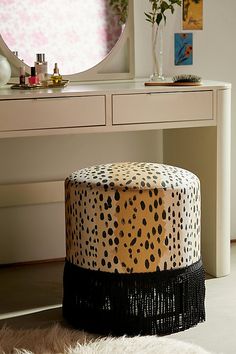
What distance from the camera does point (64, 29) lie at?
3396 millimetres

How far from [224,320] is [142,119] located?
32.3 inches

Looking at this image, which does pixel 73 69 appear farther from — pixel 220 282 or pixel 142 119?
pixel 220 282

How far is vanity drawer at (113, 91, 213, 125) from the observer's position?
300 centimetres

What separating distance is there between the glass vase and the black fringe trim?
98 centimetres

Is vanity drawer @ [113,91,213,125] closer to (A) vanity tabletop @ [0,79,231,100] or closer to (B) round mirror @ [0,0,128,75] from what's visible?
(A) vanity tabletop @ [0,79,231,100]

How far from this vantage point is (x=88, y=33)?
3428mm

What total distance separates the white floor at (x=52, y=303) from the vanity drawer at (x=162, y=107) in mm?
694

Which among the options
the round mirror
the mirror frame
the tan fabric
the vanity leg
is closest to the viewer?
the tan fabric

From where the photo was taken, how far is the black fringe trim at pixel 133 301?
2.59 m

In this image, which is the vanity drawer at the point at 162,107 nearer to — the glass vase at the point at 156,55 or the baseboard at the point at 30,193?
the glass vase at the point at 156,55

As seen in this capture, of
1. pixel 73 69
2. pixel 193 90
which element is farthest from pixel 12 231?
pixel 193 90

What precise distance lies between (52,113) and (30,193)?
2.03ft

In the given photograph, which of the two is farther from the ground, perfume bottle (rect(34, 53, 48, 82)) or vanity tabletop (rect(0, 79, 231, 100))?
perfume bottle (rect(34, 53, 48, 82))

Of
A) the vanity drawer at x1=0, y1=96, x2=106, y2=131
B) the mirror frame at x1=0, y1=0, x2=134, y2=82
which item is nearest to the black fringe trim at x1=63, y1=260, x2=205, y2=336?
the vanity drawer at x1=0, y1=96, x2=106, y2=131
